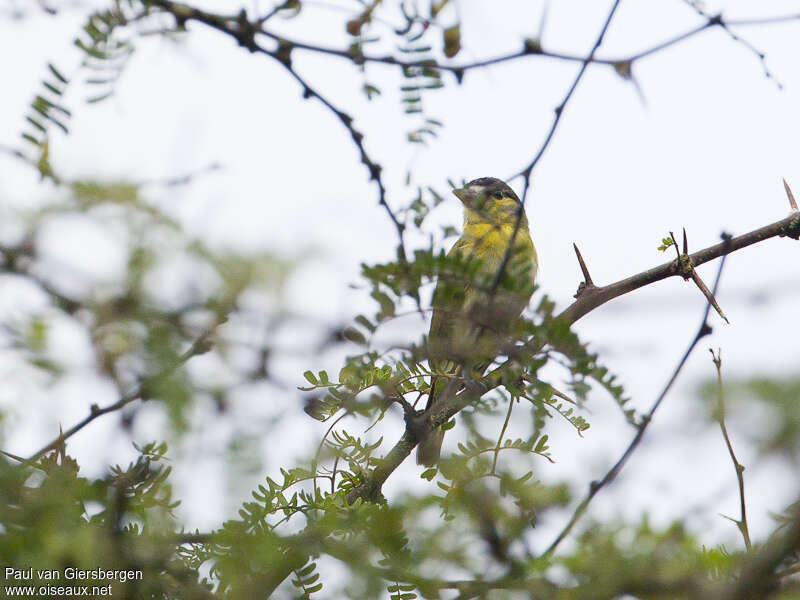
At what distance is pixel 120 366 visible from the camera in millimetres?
1354

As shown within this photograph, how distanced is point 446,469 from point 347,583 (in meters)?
0.24

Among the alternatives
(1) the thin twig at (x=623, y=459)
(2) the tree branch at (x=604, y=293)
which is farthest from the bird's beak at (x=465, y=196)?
(1) the thin twig at (x=623, y=459)

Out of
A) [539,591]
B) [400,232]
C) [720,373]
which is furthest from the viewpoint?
[720,373]

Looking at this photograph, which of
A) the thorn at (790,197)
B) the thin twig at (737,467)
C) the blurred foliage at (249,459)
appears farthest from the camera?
the thorn at (790,197)

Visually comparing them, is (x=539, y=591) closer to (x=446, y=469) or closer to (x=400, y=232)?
(x=446, y=469)

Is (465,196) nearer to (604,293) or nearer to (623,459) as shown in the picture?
(604,293)

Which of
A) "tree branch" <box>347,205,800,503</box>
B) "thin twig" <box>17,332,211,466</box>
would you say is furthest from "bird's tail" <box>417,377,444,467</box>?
"thin twig" <box>17,332,211,466</box>

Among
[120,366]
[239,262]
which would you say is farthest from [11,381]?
[239,262]

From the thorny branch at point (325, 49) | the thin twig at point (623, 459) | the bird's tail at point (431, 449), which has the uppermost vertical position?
the thorny branch at point (325, 49)

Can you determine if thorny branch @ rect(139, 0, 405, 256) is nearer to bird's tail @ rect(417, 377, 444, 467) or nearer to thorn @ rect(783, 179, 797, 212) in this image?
bird's tail @ rect(417, 377, 444, 467)

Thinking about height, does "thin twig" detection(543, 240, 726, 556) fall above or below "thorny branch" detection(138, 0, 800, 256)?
below

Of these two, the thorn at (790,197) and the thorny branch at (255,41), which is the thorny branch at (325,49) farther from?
the thorn at (790,197)

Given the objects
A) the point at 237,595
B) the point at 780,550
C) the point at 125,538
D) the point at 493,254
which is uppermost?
the point at 493,254

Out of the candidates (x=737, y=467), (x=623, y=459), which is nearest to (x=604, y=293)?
(x=737, y=467)
